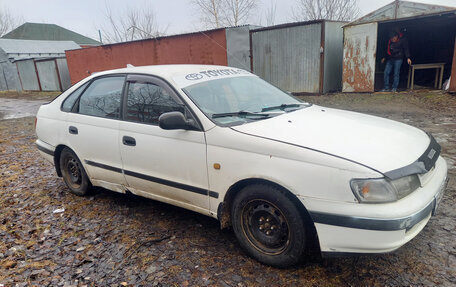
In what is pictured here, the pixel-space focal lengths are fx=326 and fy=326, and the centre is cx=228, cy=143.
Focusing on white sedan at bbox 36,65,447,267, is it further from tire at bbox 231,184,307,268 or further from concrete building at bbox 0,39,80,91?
concrete building at bbox 0,39,80,91

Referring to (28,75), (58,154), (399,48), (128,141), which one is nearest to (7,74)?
(28,75)

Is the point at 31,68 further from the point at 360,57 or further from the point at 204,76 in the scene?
the point at 204,76

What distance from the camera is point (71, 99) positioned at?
412 centimetres

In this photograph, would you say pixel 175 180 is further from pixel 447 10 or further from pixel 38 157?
pixel 447 10

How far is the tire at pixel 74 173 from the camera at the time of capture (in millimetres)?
4102

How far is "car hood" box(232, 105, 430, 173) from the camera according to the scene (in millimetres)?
2279

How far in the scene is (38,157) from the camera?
624cm

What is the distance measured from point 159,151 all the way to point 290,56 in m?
10.1

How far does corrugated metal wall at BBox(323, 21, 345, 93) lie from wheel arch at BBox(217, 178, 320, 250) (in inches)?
389

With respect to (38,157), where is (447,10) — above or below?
above

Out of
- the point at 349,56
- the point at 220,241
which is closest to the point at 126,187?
the point at 220,241

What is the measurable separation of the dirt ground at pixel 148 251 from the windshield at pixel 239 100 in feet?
3.87

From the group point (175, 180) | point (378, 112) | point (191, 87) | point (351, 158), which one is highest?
point (191, 87)

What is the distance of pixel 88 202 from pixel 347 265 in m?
3.13
